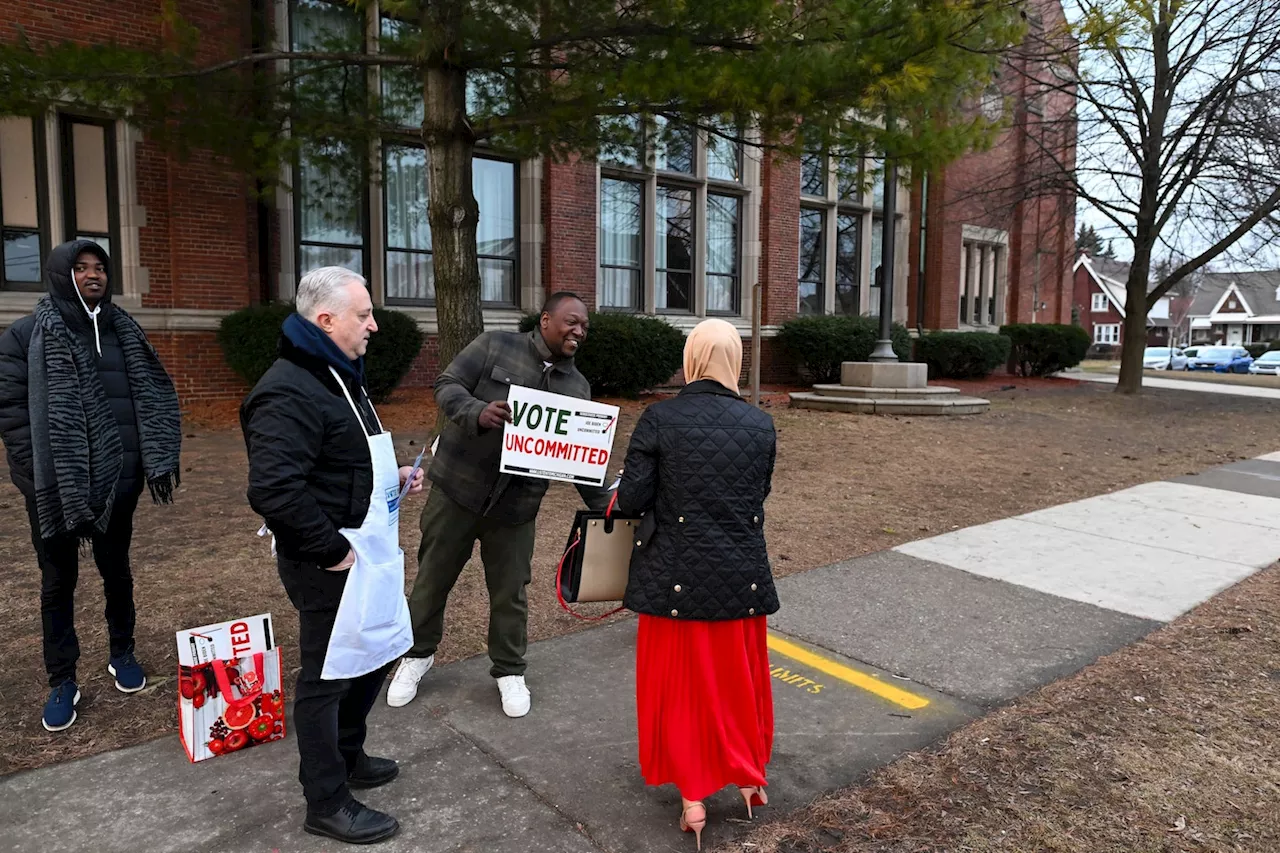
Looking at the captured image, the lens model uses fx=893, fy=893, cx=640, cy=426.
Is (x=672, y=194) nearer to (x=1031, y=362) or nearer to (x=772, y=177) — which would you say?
(x=772, y=177)

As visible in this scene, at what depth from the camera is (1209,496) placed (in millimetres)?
9031

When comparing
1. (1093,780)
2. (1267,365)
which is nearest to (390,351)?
(1093,780)

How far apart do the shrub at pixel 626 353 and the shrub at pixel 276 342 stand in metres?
2.30

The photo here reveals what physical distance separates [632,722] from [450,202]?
229 inches

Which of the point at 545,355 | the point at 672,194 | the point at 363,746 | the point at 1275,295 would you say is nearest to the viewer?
the point at 363,746

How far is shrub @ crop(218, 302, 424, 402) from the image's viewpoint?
11.8 m

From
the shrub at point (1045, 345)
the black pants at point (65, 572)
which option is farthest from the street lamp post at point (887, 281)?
the black pants at point (65, 572)

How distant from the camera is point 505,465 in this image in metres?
3.61

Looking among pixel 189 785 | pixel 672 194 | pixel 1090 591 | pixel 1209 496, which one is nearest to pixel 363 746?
pixel 189 785

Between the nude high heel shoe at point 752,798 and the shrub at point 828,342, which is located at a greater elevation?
the shrub at point 828,342

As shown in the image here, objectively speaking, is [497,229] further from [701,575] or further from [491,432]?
[701,575]

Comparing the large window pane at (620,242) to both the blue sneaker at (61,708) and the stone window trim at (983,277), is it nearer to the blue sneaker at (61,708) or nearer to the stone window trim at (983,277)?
the stone window trim at (983,277)

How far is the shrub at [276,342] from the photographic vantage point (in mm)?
11828

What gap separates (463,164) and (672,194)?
418 inches
